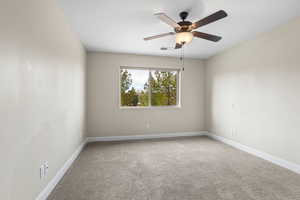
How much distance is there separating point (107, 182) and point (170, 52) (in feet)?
10.9

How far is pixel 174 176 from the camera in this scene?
2.30m

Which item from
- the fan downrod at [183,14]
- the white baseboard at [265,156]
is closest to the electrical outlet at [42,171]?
the fan downrod at [183,14]

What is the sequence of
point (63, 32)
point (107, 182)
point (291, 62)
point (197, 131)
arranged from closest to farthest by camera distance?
point (107, 182), point (63, 32), point (291, 62), point (197, 131)

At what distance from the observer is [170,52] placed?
13.5ft

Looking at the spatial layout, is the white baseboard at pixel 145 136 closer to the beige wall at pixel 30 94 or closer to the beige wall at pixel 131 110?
the beige wall at pixel 131 110

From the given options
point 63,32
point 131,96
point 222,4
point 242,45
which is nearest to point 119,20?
point 63,32

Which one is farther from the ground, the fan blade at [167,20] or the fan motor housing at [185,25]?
the fan motor housing at [185,25]

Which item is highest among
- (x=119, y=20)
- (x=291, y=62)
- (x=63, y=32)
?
(x=119, y=20)

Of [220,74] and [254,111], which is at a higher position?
[220,74]

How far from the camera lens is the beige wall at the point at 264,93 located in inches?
98.0

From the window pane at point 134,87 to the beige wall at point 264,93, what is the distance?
205 cm

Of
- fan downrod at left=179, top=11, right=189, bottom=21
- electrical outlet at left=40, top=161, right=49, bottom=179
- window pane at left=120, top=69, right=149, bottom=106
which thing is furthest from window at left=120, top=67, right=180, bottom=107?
electrical outlet at left=40, top=161, right=49, bottom=179

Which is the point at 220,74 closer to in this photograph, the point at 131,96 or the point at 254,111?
the point at 254,111

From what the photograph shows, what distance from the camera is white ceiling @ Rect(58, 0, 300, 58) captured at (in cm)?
206
